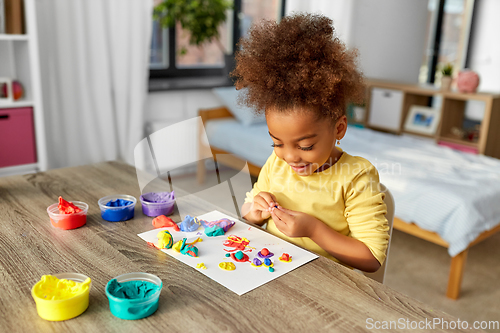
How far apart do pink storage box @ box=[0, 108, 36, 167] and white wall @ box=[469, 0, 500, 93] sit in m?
4.55

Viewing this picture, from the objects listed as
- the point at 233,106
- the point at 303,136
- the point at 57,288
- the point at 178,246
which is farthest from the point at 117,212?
the point at 233,106

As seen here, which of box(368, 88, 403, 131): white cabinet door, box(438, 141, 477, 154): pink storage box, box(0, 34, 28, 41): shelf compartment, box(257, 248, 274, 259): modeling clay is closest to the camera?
box(257, 248, 274, 259): modeling clay

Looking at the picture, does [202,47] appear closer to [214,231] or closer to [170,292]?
[214,231]

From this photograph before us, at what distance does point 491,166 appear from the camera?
2447 millimetres

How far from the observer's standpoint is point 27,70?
2.38 metres

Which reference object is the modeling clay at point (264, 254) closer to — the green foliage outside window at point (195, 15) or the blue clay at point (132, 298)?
the blue clay at point (132, 298)

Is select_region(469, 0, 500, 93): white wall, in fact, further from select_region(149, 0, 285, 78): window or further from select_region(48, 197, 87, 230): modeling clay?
select_region(48, 197, 87, 230): modeling clay

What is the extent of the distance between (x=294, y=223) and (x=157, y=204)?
1.24ft

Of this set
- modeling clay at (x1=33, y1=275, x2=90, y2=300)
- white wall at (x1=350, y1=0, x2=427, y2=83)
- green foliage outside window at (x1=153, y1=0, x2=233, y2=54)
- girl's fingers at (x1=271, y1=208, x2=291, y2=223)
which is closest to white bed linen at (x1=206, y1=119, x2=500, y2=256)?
green foliage outside window at (x1=153, y1=0, x2=233, y2=54)

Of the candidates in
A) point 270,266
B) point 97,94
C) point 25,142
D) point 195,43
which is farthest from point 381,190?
point 195,43

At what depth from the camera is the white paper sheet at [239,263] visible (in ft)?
2.69

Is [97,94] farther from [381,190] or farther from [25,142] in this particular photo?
[381,190]

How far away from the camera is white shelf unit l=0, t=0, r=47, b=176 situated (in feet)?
7.45

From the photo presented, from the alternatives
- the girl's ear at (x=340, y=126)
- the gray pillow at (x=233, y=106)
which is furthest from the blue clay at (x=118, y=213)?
the gray pillow at (x=233, y=106)
